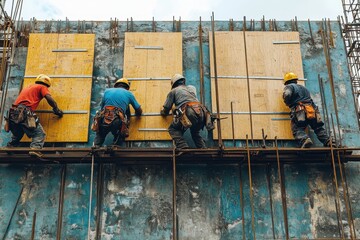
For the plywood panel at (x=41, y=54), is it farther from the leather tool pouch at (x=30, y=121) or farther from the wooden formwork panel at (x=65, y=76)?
the leather tool pouch at (x=30, y=121)

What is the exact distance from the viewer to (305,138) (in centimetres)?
946

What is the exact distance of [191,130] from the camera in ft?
31.4

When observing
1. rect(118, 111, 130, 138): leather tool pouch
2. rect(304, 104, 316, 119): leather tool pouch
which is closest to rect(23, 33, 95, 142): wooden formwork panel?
rect(118, 111, 130, 138): leather tool pouch

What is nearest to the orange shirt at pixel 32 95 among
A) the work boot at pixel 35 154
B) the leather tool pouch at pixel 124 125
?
the work boot at pixel 35 154

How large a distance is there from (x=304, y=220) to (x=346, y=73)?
381cm

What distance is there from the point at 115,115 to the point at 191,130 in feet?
5.39

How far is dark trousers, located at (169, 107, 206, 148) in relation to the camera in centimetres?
922

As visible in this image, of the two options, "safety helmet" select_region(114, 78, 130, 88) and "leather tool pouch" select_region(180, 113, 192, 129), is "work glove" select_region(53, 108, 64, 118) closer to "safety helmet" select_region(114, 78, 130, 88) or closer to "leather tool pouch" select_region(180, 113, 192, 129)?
"safety helmet" select_region(114, 78, 130, 88)

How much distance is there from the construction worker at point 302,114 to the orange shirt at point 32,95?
5284mm

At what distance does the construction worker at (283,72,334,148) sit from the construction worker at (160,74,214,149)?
183 centimetres

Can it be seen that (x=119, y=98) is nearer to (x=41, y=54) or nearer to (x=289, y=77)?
(x=41, y=54)

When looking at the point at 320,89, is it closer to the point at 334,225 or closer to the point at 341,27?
the point at 341,27

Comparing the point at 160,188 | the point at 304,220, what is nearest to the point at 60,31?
the point at 160,188

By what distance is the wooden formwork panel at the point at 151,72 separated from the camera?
998 cm
